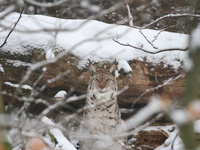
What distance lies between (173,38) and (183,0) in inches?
51.8

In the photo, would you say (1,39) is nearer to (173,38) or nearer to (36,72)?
(36,72)

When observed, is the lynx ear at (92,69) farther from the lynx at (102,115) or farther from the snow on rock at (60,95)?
the snow on rock at (60,95)

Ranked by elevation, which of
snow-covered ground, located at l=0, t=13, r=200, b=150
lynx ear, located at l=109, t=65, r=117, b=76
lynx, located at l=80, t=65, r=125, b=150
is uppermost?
snow-covered ground, located at l=0, t=13, r=200, b=150

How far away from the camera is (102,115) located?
4836 mm

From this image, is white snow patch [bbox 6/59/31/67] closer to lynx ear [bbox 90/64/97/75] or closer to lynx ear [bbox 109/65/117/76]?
lynx ear [bbox 90/64/97/75]

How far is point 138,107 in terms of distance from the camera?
5531 millimetres

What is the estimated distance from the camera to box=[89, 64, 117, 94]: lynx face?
15.9ft

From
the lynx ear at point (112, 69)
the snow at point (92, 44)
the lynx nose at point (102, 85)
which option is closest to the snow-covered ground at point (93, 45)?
the snow at point (92, 44)

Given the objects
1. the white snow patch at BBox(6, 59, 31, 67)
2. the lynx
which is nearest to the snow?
the white snow patch at BBox(6, 59, 31, 67)

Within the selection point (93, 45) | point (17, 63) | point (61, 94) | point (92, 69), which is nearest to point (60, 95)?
point (61, 94)

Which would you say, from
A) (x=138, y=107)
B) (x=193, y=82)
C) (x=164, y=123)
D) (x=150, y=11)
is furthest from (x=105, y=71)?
(x=193, y=82)

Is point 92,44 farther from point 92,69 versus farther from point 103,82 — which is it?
point 103,82

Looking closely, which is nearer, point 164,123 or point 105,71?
point 105,71

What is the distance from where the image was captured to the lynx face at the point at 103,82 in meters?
4.84
